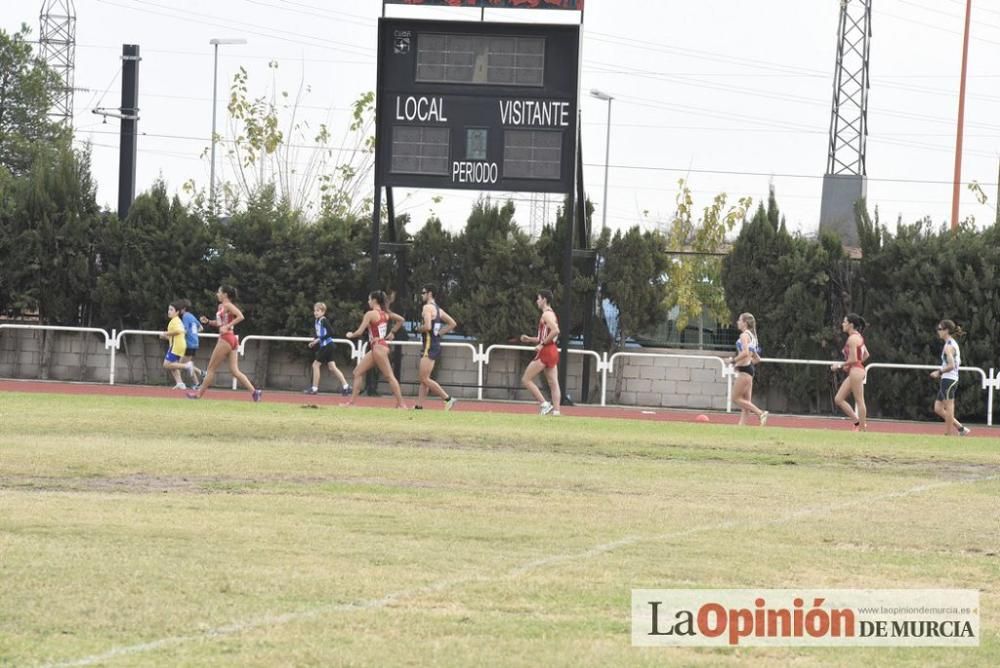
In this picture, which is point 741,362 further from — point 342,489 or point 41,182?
point 41,182

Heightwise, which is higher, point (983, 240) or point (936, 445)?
point (983, 240)

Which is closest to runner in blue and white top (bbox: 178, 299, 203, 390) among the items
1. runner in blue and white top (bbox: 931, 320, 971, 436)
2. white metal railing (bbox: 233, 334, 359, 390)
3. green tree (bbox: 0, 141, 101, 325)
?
white metal railing (bbox: 233, 334, 359, 390)

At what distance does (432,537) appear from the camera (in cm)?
977

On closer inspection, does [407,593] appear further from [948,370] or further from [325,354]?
[325,354]

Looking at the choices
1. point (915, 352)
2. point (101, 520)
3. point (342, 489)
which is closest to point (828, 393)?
point (915, 352)

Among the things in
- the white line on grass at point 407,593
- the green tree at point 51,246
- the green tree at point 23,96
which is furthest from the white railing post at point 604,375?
the green tree at point 23,96

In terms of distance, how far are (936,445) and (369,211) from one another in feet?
70.4

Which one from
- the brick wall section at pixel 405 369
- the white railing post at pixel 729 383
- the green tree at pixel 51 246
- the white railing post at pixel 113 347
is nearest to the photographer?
the white railing post at pixel 729 383

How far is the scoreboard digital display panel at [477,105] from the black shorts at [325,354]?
3132mm

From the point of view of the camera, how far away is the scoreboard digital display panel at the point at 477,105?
26938 millimetres

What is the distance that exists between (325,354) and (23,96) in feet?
137

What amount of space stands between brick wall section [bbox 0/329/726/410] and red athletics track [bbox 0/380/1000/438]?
2.21 feet

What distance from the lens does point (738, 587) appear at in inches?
320

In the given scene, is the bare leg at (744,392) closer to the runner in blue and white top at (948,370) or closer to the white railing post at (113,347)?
the runner in blue and white top at (948,370)
